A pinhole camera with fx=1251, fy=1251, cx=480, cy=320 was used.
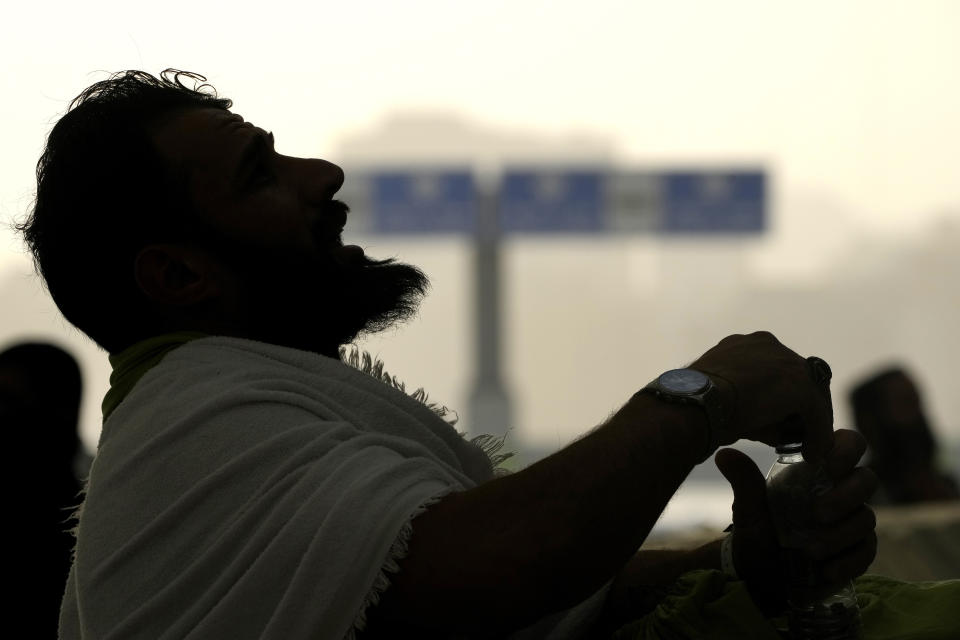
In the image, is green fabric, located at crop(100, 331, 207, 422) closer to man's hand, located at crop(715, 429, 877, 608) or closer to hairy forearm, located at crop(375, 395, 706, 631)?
hairy forearm, located at crop(375, 395, 706, 631)

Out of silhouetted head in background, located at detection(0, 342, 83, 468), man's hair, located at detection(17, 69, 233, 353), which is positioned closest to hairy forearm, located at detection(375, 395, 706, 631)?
man's hair, located at detection(17, 69, 233, 353)

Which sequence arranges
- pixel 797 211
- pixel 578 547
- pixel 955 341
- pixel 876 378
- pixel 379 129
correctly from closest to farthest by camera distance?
pixel 578 547
pixel 876 378
pixel 379 129
pixel 797 211
pixel 955 341

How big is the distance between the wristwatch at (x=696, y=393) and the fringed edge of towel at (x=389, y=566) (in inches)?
10.6

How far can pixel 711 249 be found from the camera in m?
11.4

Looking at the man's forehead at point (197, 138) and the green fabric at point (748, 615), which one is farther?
the man's forehead at point (197, 138)

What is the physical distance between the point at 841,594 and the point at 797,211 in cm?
1012

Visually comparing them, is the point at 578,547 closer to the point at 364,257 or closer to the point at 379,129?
the point at 364,257

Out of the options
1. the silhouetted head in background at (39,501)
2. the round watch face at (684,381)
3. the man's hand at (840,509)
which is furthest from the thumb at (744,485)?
the silhouetted head in background at (39,501)

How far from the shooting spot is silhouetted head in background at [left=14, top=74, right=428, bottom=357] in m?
1.55

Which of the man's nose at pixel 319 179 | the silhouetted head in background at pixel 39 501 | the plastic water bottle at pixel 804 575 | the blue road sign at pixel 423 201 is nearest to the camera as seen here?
the plastic water bottle at pixel 804 575

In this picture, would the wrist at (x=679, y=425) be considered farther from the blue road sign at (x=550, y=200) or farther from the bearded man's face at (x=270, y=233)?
the blue road sign at (x=550, y=200)

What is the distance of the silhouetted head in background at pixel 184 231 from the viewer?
1547 mm

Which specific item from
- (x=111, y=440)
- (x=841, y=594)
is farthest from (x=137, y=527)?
(x=841, y=594)

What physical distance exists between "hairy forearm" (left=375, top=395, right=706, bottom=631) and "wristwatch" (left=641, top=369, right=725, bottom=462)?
54mm
